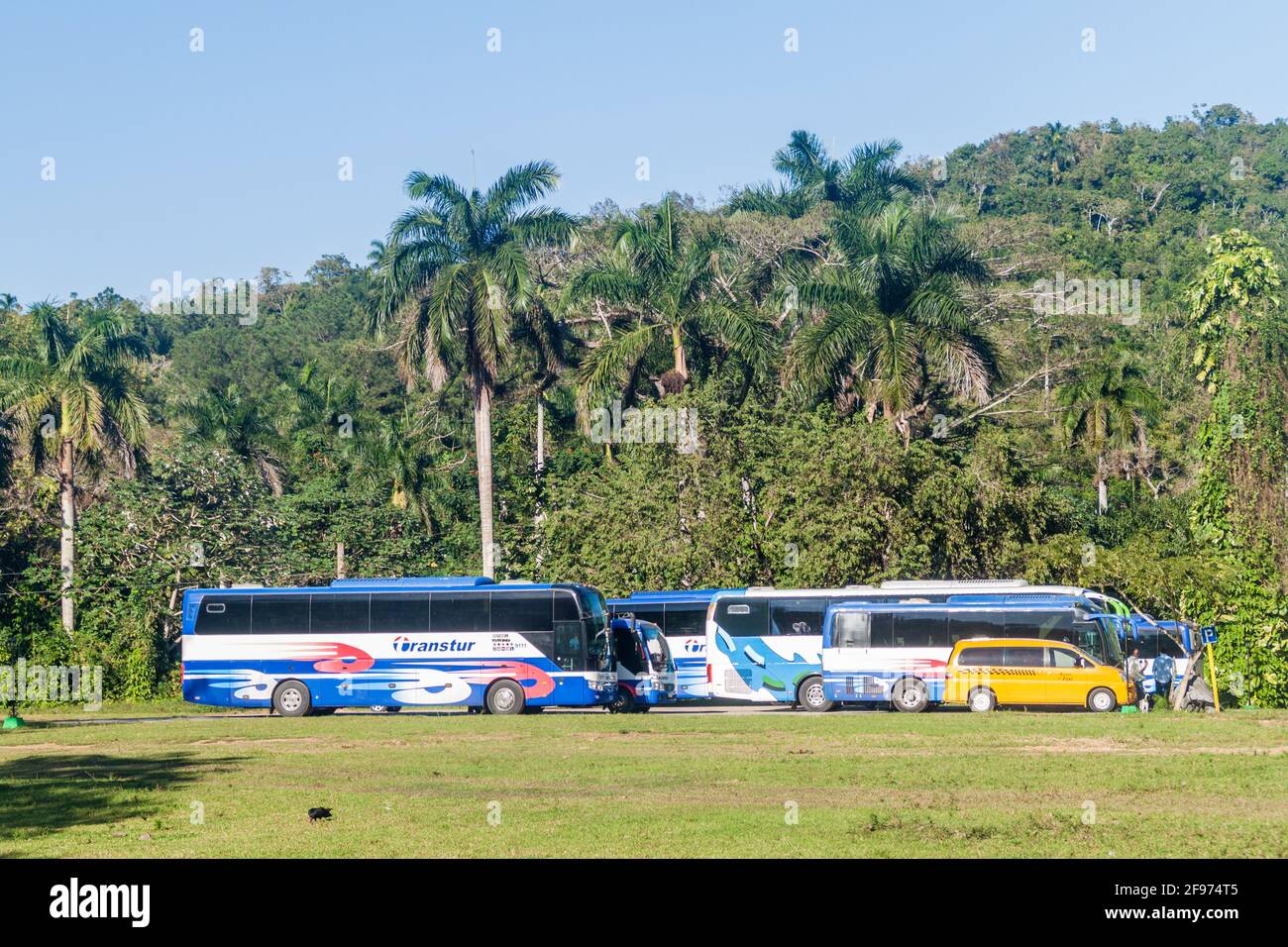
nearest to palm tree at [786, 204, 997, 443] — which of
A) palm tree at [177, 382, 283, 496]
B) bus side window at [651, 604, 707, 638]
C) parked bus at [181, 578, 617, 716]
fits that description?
bus side window at [651, 604, 707, 638]

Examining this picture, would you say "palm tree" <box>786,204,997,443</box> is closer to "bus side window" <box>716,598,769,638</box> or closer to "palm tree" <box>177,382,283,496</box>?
"bus side window" <box>716,598,769,638</box>

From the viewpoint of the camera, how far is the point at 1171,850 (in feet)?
46.2

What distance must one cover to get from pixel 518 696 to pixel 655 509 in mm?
11877

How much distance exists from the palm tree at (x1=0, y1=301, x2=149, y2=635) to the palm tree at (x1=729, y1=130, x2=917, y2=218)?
94.3ft

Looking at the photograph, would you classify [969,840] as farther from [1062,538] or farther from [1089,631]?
[1062,538]

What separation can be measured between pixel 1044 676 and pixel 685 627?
11.0 meters

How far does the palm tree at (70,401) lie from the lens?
1967 inches

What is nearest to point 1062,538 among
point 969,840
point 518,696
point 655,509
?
point 655,509

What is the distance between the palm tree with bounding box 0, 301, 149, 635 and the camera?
4997 cm

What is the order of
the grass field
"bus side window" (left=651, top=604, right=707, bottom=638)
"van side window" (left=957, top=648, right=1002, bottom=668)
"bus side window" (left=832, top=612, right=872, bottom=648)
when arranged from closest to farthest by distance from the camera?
the grass field
"van side window" (left=957, top=648, right=1002, bottom=668)
"bus side window" (left=832, top=612, right=872, bottom=648)
"bus side window" (left=651, top=604, right=707, bottom=638)

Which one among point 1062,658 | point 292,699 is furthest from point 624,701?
point 1062,658

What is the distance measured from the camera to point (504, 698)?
120ft

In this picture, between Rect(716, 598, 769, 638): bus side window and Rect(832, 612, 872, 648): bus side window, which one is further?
Rect(716, 598, 769, 638): bus side window

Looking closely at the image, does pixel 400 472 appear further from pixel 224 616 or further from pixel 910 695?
pixel 910 695
